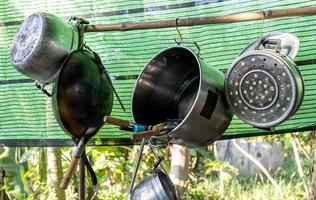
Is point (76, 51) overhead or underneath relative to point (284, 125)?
overhead

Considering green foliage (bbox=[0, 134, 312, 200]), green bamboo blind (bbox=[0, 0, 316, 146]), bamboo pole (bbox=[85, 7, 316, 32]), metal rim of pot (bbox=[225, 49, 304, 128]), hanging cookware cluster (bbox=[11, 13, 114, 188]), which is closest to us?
metal rim of pot (bbox=[225, 49, 304, 128])

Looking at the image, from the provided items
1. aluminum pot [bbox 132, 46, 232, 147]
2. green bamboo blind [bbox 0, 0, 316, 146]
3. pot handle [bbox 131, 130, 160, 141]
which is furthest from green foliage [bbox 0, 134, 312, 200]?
pot handle [bbox 131, 130, 160, 141]

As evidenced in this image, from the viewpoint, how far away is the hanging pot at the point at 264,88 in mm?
1053

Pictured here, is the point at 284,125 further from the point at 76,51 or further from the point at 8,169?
the point at 8,169

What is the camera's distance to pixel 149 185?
47.9 inches

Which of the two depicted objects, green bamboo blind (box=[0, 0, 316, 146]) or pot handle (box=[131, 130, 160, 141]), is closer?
pot handle (box=[131, 130, 160, 141])

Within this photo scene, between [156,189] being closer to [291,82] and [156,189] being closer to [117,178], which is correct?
[291,82]

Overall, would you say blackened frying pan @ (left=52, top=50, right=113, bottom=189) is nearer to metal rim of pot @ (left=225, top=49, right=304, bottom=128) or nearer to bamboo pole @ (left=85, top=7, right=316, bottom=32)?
bamboo pole @ (left=85, top=7, right=316, bottom=32)

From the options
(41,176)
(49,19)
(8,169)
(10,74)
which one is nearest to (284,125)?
(49,19)

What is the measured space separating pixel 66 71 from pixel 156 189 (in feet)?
1.32

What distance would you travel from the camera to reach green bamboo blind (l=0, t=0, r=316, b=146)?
140 cm

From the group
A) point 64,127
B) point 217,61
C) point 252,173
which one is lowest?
point 252,173

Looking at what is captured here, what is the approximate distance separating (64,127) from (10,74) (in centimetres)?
61

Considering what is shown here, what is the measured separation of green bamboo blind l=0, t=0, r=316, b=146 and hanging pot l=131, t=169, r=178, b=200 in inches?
14.4
